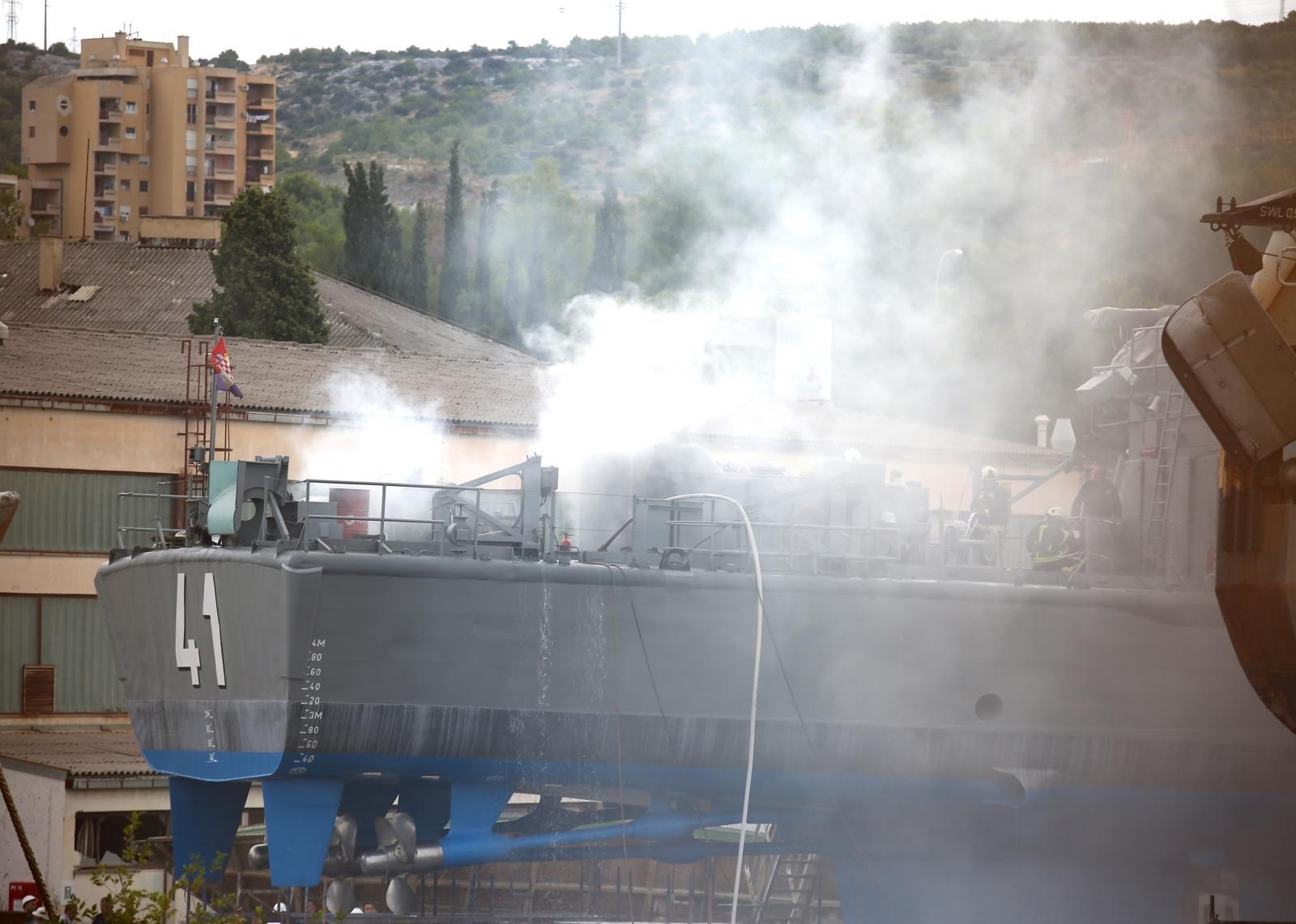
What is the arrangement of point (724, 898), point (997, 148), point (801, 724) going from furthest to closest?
1. point (997, 148)
2. point (724, 898)
3. point (801, 724)

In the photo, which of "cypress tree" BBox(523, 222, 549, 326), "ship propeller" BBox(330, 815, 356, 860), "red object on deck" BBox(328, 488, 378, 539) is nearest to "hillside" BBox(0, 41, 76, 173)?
"cypress tree" BBox(523, 222, 549, 326)

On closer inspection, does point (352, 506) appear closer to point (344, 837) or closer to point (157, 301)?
point (344, 837)

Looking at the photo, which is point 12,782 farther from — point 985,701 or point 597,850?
point 985,701

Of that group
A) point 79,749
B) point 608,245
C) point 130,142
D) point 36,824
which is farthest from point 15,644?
point 130,142

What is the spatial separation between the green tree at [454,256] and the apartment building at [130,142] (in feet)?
121

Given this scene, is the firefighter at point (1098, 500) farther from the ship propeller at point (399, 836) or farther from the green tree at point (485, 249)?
the green tree at point (485, 249)

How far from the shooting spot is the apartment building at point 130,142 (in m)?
95.1

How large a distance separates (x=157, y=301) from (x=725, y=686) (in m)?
33.3

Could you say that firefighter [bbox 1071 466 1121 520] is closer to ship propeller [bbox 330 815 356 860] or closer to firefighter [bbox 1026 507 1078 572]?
firefighter [bbox 1026 507 1078 572]

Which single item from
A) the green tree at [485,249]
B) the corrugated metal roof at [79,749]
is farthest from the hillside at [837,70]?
the corrugated metal roof at [79,749]

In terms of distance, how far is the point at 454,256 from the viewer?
2406 inches

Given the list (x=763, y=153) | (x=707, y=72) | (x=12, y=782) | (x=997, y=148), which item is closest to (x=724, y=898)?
(x=12, y=782)

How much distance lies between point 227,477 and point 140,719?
3100 mm

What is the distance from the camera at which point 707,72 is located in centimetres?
3253
